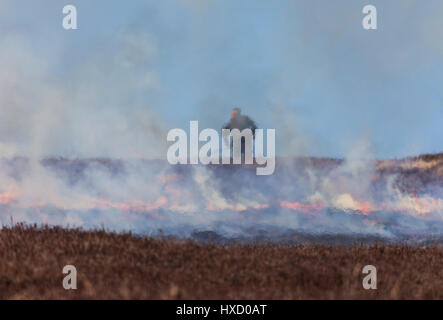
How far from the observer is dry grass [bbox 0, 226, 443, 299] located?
339 inches

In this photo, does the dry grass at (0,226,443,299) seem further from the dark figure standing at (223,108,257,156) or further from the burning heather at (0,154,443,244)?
the dark figure standing at (223,108,257,156)

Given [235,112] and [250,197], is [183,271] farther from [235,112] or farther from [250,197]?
[235,112]

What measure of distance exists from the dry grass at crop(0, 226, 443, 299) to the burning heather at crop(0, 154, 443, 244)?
1358 mm

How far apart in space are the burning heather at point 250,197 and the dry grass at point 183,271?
1.36 m

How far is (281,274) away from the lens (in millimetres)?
9625

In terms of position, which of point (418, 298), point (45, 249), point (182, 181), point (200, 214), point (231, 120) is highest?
point (231, 120)

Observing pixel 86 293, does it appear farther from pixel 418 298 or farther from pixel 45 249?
pixel 418 298

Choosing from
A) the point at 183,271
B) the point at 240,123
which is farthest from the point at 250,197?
the point at 183,271

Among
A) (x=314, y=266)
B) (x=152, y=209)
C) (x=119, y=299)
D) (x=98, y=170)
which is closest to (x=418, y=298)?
(x=314, y=266)

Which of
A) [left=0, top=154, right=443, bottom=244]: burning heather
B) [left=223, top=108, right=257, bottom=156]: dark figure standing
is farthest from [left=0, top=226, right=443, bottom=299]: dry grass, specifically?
[left=223, top=108, right=257, bottom=156]: dark figure standing

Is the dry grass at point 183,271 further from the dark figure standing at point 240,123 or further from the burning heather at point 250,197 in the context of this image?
the dark figure standing at point 240,123

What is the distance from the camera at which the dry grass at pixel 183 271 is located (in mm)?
8617

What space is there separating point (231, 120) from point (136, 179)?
22.4 feet

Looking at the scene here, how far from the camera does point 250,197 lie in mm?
26266
